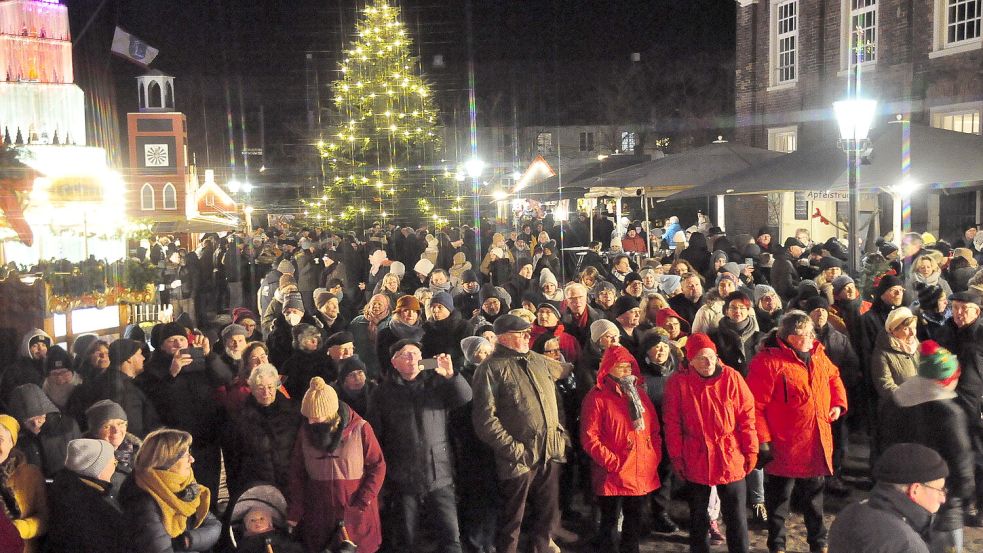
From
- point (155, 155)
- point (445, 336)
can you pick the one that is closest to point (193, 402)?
point (445, 336)

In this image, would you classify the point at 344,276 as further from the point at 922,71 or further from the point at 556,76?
the point at 556,76

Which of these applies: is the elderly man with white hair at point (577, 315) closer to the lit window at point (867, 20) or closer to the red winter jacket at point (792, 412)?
the red winter jacket at point (792, 412)

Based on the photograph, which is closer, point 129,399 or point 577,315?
point 129,399

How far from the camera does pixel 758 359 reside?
5977 millimetres

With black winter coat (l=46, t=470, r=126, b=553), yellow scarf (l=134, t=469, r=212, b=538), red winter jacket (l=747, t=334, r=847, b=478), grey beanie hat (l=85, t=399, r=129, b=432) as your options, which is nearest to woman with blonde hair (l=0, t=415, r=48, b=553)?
black winter coat (l=46, t=470, r=126, b=553)

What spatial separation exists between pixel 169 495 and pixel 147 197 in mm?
51339

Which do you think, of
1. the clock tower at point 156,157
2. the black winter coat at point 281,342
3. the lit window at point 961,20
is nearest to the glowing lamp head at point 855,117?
the black winter coat at point 281,342

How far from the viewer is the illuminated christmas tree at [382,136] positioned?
28.5 metres

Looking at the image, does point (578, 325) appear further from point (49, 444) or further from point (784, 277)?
point (49, 444)

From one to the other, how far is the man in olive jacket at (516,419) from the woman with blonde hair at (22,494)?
2.45m

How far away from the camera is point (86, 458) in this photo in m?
4.36

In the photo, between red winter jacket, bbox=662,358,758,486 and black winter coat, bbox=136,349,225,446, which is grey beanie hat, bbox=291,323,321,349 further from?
red winter jacket, bbox=662,358,758,486

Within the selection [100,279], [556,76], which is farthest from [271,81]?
[100,279]

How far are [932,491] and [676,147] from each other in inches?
1885
